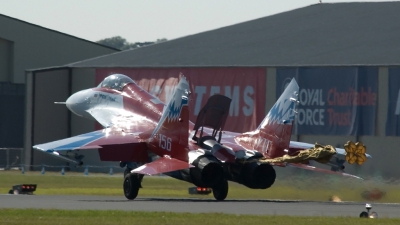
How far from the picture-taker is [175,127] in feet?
94.7

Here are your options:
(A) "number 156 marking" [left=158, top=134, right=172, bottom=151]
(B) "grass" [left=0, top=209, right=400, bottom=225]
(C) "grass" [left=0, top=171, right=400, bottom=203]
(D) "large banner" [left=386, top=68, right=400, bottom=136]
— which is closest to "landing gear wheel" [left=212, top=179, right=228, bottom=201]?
(A) "number 156 marking" [left=158, top=134, right=172, bottom=151]

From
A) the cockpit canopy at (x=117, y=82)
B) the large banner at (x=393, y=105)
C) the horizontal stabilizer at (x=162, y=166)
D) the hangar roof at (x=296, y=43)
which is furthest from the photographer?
the hangar roof at (x=296, y=43)

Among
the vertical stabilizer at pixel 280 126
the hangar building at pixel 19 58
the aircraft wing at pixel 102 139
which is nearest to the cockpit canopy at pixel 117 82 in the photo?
the aircraft wing at pixel 102 139

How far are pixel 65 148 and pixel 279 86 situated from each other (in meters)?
22.2

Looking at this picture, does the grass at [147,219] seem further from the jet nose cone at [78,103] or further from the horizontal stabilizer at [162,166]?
the jet nose cone at [78,103]

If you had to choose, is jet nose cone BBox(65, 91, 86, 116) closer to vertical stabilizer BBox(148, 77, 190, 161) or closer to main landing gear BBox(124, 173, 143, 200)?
main landing gear BBox(124, 173, 143, 200)

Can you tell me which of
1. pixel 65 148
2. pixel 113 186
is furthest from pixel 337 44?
pixel 65 148

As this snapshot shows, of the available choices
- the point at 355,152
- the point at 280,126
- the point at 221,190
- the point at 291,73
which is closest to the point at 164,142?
the point at 221,190

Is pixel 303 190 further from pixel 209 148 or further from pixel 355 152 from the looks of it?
pixel 355 152

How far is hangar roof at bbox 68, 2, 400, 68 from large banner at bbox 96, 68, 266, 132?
0.47 metres

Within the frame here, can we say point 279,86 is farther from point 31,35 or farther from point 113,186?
point 31,35

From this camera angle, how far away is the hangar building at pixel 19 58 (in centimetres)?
6462

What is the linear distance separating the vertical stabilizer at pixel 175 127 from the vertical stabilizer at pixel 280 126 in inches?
101

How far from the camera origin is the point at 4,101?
64.3m
